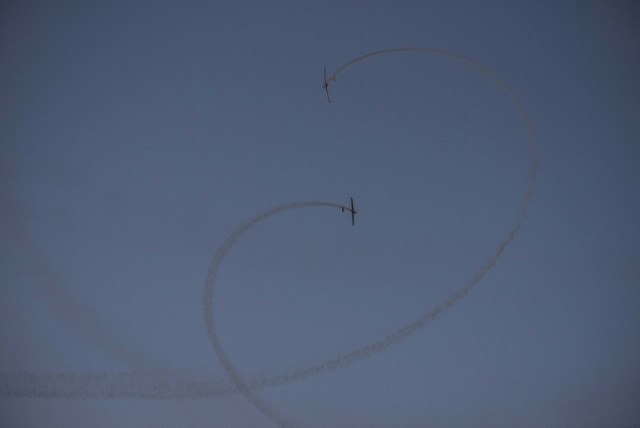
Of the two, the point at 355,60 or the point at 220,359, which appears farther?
the point at 220,359

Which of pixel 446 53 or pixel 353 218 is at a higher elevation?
pixel 446 53

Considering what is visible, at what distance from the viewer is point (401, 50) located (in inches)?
771

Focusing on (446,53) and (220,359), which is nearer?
(446,53)

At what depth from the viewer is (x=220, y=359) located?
21.0m

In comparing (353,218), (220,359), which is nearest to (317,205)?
(353,218)

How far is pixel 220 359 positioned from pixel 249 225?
22.0ft

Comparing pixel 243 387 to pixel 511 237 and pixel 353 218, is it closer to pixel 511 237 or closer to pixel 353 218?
pixel 353 218

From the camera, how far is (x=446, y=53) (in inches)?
773

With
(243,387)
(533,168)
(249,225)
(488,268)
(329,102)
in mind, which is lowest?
(243,387)

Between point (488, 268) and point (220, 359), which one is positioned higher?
point (488, 268)

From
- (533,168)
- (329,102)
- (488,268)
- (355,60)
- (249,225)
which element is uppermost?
(355,60)

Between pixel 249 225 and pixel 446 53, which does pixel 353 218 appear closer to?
pixel 249 225

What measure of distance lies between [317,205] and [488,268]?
350 inches

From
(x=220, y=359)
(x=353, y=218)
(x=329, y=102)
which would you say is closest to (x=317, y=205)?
(x=353, y=218)
